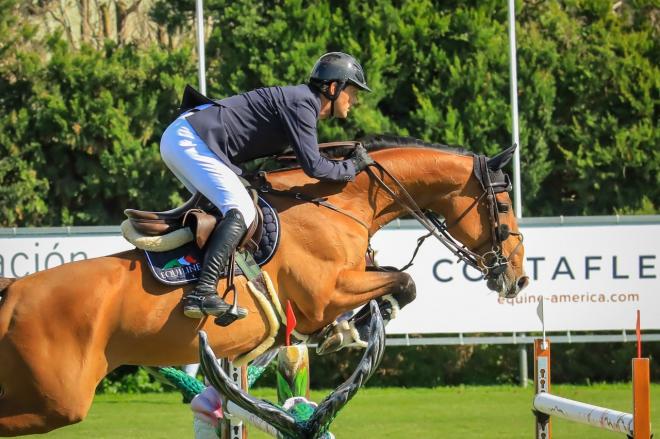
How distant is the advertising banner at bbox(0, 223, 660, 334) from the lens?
12.4 meters

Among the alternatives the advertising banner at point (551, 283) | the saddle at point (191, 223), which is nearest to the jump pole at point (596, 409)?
the saddle at point (191, 223)

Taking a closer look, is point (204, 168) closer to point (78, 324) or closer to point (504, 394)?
point (78, 324)

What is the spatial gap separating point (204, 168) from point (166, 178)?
25.4 feet

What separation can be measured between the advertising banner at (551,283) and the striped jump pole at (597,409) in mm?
5186

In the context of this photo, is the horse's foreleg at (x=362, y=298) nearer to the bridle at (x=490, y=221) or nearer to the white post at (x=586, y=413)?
the bridle at (x=490, y=221)

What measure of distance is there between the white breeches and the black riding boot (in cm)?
12

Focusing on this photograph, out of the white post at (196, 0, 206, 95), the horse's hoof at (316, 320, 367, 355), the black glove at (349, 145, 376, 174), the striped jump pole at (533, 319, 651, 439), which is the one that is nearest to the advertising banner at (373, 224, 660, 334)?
the white post at (196, 0, 206, 95)

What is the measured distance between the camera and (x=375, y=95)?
14195 millimetres

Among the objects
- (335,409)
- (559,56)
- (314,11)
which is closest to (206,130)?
(335,409)

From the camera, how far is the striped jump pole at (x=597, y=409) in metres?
5.34

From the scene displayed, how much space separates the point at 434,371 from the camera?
13750 millimetres

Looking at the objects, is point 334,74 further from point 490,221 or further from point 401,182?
point 490,221

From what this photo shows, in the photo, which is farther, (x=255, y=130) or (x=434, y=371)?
(x=434, y=371)

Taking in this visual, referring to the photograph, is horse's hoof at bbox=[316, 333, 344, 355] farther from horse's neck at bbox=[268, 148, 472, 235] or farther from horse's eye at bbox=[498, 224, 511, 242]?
horse's eye at bbox=[498, 224, 511, 242]
